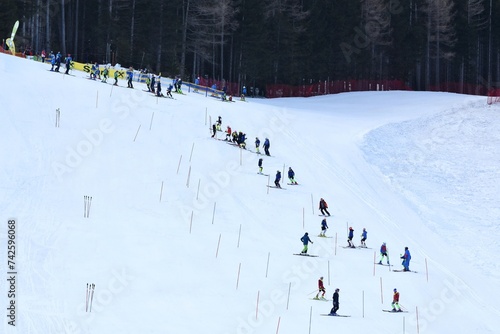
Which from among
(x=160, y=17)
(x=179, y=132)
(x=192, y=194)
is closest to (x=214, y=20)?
(x=160, y=17)

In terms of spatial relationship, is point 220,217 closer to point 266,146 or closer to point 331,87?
point 266,146

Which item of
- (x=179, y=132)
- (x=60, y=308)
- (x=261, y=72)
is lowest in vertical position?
(x=60, y=308)

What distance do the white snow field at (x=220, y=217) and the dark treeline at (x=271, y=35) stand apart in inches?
773

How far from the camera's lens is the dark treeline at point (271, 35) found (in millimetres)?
72125

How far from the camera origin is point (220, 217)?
114 ft

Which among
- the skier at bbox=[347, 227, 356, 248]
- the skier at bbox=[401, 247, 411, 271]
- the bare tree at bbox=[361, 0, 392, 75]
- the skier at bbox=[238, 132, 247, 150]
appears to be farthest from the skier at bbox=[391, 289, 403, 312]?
the bare tree at bbox=[361, 0, 392, 75]

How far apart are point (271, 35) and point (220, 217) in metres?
47.1

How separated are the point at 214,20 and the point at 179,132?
31648 mm

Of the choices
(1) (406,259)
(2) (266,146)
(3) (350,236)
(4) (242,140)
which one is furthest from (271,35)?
(1) (406,259)

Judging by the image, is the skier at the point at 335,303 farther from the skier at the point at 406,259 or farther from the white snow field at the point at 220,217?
the skier at the point at 406,259

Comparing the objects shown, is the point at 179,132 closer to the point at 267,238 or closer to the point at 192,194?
the point at 192,194

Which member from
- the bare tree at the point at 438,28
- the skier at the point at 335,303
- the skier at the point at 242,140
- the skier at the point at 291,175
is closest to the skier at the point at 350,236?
the skier at the point at 335,303

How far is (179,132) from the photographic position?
44.3 meters

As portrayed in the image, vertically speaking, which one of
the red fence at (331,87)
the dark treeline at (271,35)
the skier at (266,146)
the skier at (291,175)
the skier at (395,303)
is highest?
the dark treeline at (271,35)
